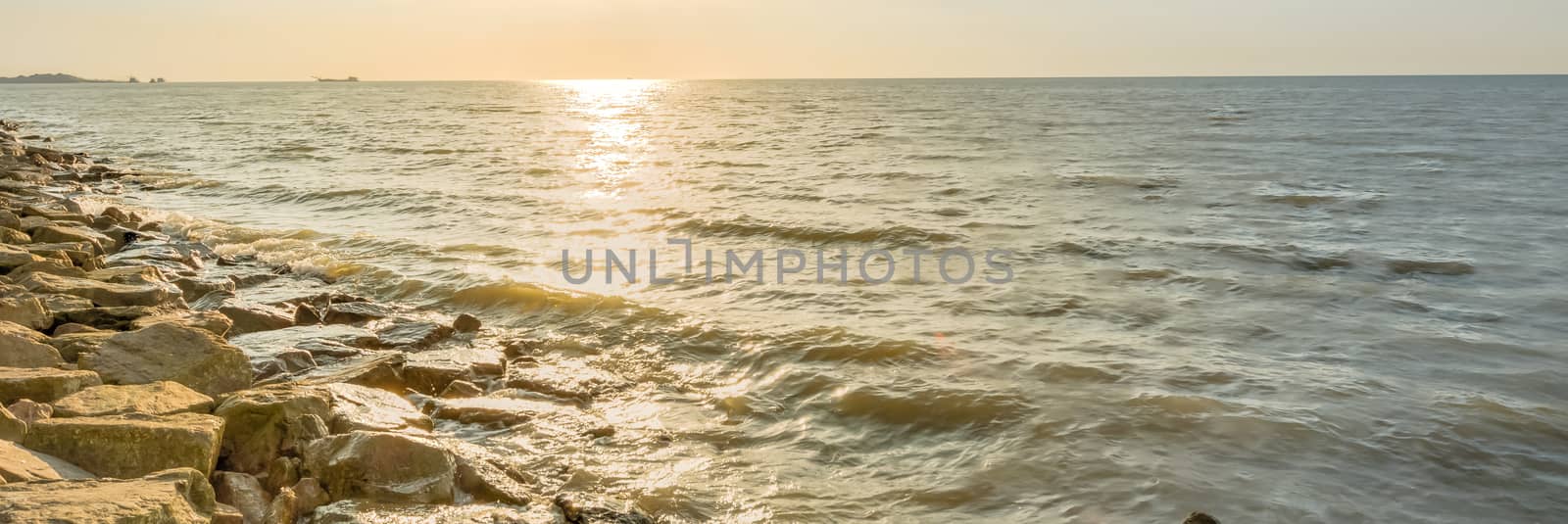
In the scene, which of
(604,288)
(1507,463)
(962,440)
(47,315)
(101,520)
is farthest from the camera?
(604,288)

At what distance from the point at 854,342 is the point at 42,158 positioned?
2363 cm

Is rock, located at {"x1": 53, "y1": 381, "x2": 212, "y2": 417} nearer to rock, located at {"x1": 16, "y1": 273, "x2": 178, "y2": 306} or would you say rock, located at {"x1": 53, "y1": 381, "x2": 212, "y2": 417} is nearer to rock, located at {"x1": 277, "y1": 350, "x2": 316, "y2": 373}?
rock, located at {"x1": 277, "y1": 350, "x2": 316, "y2": 373}

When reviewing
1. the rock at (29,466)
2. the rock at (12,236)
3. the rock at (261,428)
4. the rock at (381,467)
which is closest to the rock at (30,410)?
the rock at (29,466)

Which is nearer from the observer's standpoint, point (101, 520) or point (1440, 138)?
point (101, 520)

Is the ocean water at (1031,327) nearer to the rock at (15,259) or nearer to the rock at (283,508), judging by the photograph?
the rock at (283,508)

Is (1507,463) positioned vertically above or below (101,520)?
below

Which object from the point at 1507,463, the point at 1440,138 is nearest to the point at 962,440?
the point at 1507,463

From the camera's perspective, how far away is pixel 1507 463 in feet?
16.8

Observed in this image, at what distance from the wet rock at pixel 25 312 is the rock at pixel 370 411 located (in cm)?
251

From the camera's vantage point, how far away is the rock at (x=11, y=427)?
3.72 m

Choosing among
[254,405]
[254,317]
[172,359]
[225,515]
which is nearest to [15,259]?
[254,317]

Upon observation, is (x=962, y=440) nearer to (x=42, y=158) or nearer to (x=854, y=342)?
(x=854, y=342)

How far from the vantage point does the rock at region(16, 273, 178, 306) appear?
7016 mm

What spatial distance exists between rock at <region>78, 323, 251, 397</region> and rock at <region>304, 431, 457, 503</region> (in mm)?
1327
